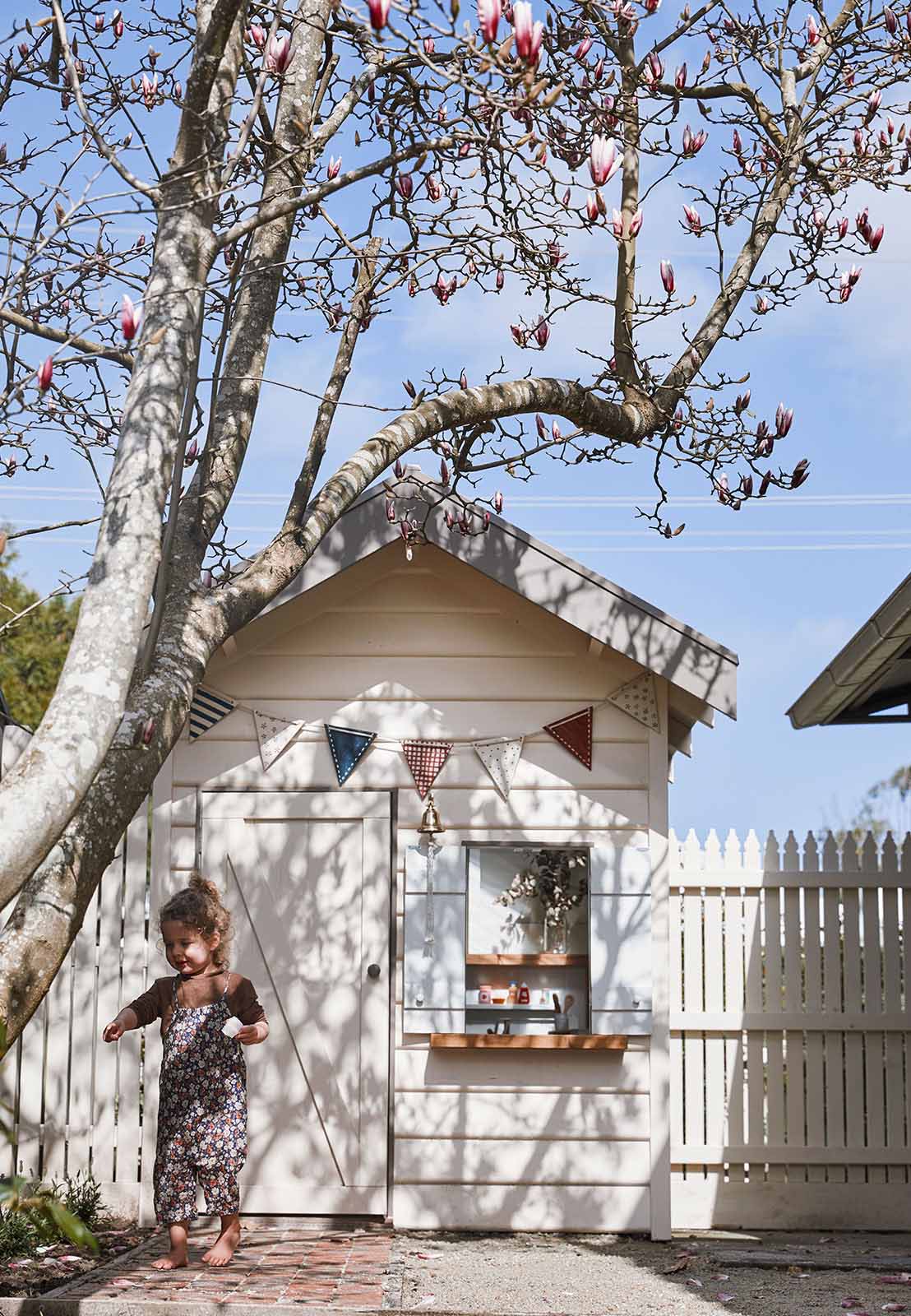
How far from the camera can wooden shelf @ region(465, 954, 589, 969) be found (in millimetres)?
8398

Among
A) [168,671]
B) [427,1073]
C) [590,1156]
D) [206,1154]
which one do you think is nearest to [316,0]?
[168,671]

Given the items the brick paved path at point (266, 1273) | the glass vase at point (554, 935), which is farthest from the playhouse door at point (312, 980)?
the glass vase at point (554, 935)

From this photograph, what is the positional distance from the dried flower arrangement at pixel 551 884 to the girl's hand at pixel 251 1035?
8.17ft

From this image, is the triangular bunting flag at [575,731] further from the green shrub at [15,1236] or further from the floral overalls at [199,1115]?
the green shrub at [15,1236]

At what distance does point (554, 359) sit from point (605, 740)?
230cm

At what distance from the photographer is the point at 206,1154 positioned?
6492 millimetres

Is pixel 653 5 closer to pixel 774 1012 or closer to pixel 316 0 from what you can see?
pixel 316 0

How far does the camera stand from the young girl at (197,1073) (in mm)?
6492

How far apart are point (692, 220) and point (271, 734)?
12.2ft

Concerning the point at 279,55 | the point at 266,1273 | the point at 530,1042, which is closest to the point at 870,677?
the point at 530,1042

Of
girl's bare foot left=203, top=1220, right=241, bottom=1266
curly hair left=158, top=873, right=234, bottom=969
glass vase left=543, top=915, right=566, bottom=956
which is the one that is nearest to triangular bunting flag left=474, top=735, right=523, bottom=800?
glass vase left=543, top=915, right=566, bottom=956

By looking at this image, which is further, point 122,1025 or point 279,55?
point 122,1025

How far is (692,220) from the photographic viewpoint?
22.4ft

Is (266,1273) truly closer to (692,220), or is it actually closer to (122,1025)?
(122,1025)
